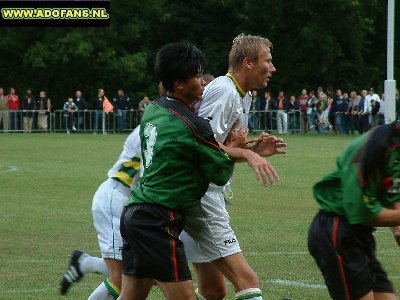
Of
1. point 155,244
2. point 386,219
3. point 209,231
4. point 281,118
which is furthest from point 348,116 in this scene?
point 386,219

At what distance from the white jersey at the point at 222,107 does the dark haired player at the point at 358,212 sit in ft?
5.15

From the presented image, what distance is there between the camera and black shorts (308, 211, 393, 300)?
19.4 feet

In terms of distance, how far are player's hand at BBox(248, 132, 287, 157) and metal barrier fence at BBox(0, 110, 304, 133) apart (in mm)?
38759

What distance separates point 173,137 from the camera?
20.0ft

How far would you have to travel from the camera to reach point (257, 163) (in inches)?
256

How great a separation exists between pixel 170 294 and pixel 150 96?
4961 centimetres

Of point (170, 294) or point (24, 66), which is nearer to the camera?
point (170, 294)

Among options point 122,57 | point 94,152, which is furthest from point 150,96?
point 94,152

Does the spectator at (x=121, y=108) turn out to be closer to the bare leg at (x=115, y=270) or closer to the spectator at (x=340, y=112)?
the spectator at (x=340, y=112)

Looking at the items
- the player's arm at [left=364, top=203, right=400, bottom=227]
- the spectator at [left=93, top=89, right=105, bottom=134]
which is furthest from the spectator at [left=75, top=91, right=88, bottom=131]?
the player's arm at [left=364, top=203, right=400, bottom=227]

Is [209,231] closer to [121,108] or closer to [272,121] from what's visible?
[272,121]

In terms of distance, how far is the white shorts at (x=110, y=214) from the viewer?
7465 mm

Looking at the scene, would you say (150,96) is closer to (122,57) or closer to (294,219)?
(122,57)

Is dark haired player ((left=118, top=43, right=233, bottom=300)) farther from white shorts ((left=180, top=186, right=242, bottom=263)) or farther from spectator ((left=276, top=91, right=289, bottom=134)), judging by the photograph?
spectator ((left=276, top=91, right=289, bottom=134))
